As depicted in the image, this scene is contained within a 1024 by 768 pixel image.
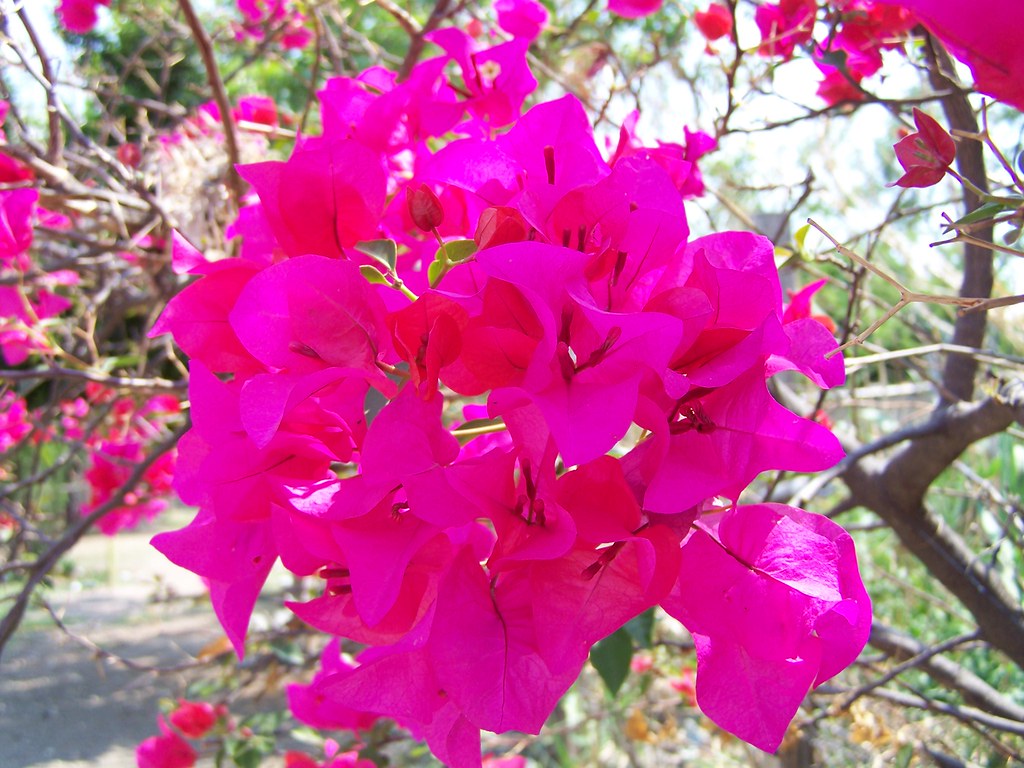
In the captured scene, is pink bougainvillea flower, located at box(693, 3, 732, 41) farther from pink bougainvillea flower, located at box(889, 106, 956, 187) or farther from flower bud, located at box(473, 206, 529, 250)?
flower bud, located at box(473, 206, 529, 250)

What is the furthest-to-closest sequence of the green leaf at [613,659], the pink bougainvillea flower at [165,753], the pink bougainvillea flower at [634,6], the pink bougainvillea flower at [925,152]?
1. the pink bougainvillea flower at [165,753]
2. the pink bougainvillea flower at [634,6]
3. the green leaf at [613,659]
4. the pink bougainvillea flower at [925,152]

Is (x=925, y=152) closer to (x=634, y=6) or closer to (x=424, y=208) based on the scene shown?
(x=424, y=208)

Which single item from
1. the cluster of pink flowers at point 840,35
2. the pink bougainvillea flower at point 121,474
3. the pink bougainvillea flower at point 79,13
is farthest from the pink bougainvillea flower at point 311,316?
the pink bougainvillea flower at point 79,13

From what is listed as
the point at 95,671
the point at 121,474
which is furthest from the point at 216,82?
the point at 95,671

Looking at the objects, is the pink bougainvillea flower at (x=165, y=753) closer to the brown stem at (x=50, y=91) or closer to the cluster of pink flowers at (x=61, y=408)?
the cluster of pink flowers at (x=61, y=408)

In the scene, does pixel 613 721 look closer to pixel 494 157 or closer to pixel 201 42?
pixel 201 42

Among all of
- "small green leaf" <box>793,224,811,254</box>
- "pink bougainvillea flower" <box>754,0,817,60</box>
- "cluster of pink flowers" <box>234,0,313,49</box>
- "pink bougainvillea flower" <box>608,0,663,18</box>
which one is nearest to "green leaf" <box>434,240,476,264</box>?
"small green leaf" <box>793,224,811,254</box>

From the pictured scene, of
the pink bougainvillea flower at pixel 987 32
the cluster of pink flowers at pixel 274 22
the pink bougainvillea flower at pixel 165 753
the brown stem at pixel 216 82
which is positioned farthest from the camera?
the cluster of pink flowers at pixel 274 22
